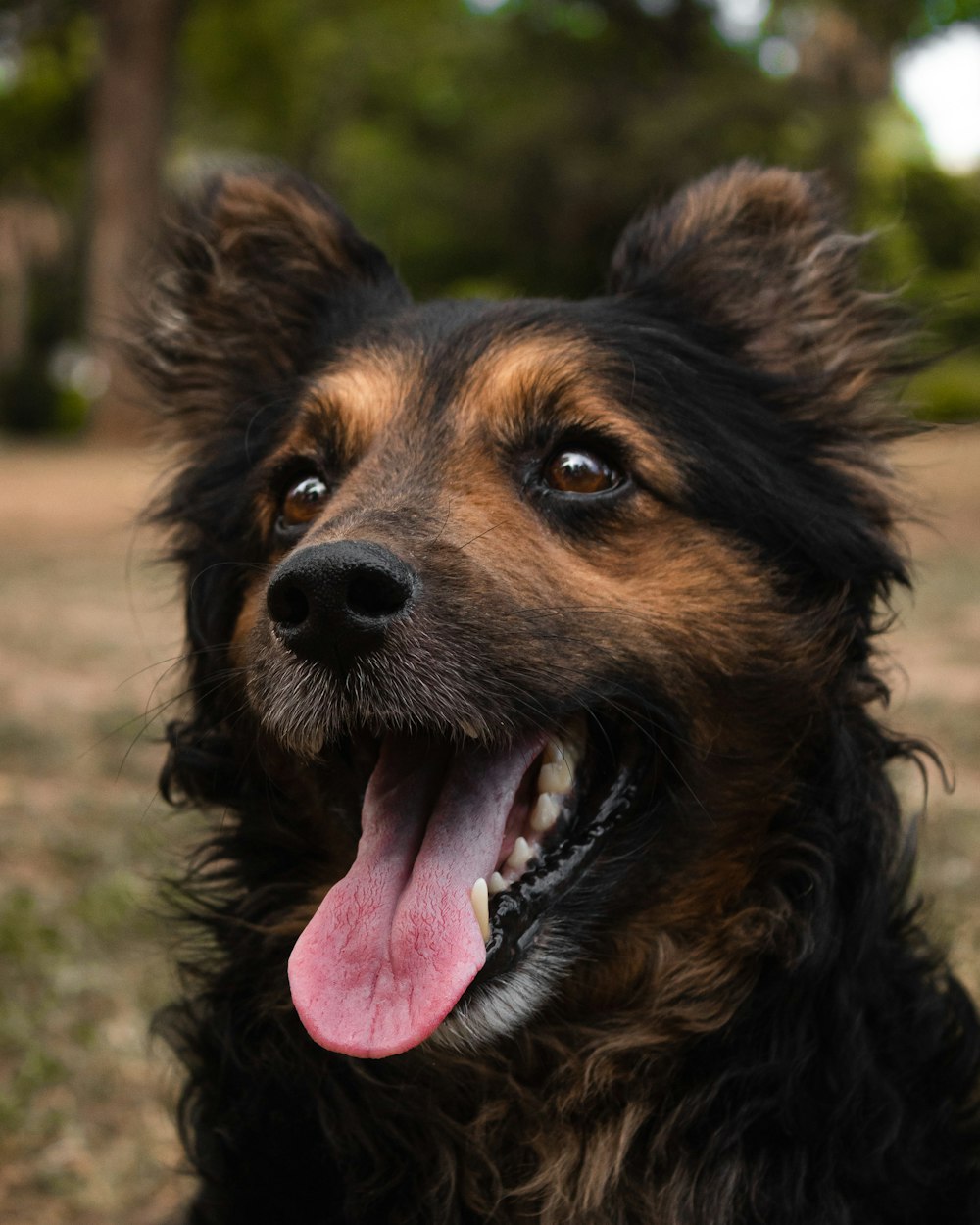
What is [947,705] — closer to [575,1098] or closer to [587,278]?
[575,1098]

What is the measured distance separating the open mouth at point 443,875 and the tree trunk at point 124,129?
20847 mm

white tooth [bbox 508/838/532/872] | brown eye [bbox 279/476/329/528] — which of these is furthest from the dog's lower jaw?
brown eye [bbox 279/476/329/528]

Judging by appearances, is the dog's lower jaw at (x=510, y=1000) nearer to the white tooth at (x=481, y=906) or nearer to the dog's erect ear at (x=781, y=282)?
the white tooth at (x=481, y=906)

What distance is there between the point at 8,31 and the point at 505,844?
2624 centimetres

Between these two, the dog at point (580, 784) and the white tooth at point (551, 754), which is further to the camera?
Answer: the white tooth at point (551, 754)

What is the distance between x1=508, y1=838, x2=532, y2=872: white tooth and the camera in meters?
2.66

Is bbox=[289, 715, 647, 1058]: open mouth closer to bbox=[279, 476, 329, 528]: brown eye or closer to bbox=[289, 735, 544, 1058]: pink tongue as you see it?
bbox=[289, 735, 544, 1058]: pink tongue

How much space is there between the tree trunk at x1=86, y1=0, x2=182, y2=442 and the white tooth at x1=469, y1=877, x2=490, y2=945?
830 inches

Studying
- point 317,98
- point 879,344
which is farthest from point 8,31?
point 879,344

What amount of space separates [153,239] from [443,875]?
206 cm

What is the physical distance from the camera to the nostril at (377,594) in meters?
2.39

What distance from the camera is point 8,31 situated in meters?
24.8

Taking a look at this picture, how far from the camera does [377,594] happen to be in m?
2.44

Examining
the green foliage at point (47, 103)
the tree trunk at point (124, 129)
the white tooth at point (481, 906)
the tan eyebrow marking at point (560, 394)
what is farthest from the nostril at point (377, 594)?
the green foliage at point (47, 103)
